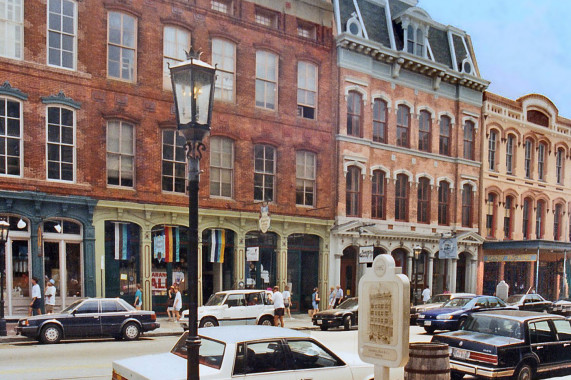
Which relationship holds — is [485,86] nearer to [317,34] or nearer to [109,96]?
[317,34]

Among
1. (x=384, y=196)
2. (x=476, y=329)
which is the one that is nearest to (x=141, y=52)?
(x=384, y=196)

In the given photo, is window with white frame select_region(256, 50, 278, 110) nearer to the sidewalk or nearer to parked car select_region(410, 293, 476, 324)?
the sidewalk

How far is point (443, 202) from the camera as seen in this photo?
113 ft

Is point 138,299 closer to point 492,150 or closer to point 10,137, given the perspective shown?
point 10,137

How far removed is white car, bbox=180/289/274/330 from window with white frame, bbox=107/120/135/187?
635 cm

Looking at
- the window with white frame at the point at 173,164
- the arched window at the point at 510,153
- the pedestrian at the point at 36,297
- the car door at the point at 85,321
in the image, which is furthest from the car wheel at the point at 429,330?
the arched window at the point at 510,153

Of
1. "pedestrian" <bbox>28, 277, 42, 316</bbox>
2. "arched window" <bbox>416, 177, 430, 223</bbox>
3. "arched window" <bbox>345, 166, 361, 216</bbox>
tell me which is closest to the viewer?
"pedestrian" <bbox>28, 277, 42, 316</bbox>

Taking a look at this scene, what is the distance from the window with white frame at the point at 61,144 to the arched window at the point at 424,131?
19.9 meters

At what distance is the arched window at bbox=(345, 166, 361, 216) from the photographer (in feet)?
97.2

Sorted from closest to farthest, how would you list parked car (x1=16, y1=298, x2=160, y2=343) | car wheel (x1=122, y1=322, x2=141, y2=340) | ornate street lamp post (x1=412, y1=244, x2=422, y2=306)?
parked car (x1=16, y1=298, x2=160, y2=343) → car wheel (x1=122, y1=322, x2=141, y2=340) → ornate street lamp post (x1=412, y1=244, x2=422, y2=306)

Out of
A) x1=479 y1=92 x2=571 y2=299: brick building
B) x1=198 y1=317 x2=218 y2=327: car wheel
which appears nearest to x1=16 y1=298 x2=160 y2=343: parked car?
x1=198 y1=317 x2=218 y2=327: car wheel

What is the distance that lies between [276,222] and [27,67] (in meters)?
12.5

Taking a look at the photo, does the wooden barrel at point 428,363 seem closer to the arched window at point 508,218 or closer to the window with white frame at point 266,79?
the window with white frame at point 266,79

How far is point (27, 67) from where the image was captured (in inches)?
803
